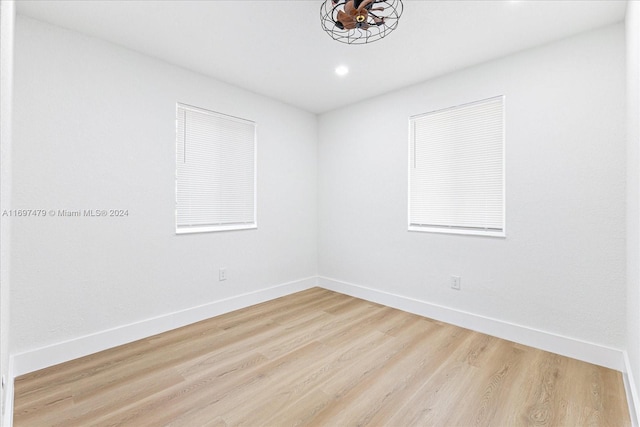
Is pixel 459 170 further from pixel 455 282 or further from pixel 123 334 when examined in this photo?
pixel 123 334

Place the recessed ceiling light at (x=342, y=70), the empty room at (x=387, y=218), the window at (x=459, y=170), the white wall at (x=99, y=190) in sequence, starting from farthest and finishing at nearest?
1. the recessed ceiling light at (x=342, y=70)
2. the window at (x=459, y=170)
3. the white wall at (x=99, y=190)
4. the empty room at (x=387, y=218)

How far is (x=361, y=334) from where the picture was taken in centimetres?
292

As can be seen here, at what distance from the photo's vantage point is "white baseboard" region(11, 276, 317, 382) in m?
2.25

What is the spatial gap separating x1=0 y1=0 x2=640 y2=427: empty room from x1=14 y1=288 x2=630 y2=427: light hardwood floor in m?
0.02

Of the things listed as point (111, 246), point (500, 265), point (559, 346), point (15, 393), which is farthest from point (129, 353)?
point (559, 346)

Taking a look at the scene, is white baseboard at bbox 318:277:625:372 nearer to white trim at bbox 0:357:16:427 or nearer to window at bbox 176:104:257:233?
window at bbox 176:104:257:233

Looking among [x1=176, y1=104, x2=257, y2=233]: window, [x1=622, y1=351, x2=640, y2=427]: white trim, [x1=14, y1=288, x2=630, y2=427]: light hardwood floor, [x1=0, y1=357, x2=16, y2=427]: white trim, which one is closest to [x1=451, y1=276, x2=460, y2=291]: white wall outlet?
[x1=14, y1=288, x2=630, y2=427]: light hardwood floor

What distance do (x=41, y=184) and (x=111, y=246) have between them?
0.67 metres

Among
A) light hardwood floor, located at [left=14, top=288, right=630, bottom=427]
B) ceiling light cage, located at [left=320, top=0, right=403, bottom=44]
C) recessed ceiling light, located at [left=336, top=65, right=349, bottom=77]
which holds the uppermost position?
recessed ceiling light, located at [left=336, top=65, right=349, bottom=77]

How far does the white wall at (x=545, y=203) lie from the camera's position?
2322 millimetres

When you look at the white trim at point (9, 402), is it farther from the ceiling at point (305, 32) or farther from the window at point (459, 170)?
the window at point (459, 170)

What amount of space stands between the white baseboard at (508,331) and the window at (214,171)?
Answer: 1.91m

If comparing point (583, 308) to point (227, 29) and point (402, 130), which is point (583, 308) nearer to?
point (402, 130)

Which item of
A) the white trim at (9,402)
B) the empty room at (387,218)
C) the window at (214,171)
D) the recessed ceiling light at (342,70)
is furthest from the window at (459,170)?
the white trim at (9,402)
